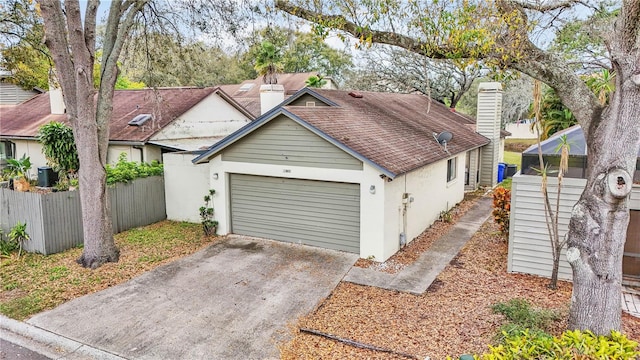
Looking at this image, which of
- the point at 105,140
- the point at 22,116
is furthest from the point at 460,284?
the point at 22,116

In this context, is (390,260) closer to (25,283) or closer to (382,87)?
(25,283)

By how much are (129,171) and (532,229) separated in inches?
447

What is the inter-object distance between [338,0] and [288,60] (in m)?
34.5

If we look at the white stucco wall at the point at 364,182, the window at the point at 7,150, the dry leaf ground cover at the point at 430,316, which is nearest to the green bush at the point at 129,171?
the white stucco wall at the point at 364,182

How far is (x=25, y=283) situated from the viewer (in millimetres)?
9719

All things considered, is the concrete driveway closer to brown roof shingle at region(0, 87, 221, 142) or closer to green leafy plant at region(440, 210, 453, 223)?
green leafy plant at region(440, 210, 453, 223)

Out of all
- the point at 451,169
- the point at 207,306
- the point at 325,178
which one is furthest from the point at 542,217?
the point at 207,306

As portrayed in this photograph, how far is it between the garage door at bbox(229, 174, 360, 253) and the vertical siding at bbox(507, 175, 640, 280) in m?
3.64

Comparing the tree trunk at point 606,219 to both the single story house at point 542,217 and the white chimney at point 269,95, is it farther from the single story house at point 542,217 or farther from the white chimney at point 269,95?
the white chimney at point 269,95

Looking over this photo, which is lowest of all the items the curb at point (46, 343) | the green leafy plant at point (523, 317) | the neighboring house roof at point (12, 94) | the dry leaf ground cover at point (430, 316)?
the curb at point (46, 343)

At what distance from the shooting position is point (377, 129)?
13445 millimetres

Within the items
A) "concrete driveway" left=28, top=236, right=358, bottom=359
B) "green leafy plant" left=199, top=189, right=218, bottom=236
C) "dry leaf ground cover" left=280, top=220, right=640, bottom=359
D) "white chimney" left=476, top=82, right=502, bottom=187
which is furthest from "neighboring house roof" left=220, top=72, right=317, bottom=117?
"dry leaf ground cover" left=280, top=220, right=640, bottom=359

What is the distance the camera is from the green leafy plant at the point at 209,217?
43.1ft

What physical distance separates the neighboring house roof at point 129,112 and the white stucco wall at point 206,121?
Answer: 0.24 meters
